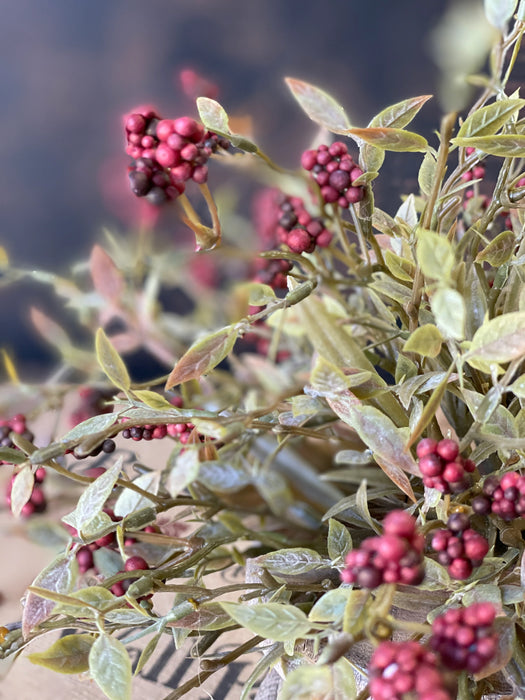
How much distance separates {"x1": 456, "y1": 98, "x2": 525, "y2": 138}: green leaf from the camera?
8.6 inches

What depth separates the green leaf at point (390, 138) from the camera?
0.69 ft

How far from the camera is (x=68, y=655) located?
224 millimetres

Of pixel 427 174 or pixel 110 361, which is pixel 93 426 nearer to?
pixel 110 361

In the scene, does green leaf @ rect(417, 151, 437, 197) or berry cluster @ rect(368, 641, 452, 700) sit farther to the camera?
green leaf @ rect(417, 151, 437, 197)

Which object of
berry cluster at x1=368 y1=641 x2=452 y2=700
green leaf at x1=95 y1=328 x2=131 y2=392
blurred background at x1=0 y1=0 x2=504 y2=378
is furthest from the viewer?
blurred background at x1=0 y1=0 x2=504 y2=378

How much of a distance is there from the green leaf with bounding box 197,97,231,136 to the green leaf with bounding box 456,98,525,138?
8 centimetres

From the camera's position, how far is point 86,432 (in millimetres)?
223

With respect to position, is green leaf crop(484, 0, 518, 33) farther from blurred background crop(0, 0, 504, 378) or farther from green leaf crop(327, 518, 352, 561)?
blurred background crop(0, 0, 504, 378)

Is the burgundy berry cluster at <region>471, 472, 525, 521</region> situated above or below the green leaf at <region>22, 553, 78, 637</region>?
below

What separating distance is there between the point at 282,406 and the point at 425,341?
7 cm

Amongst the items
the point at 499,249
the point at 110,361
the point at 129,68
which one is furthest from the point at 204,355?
the point at 129,68

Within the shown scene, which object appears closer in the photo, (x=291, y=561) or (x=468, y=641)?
(x=468, y=641)

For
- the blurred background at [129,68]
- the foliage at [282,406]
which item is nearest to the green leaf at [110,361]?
the foliage at [282,406]

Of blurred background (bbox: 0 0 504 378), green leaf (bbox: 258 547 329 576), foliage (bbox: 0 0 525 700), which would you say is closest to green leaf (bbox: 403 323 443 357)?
foliage (bbox: 0 0 525 700)
